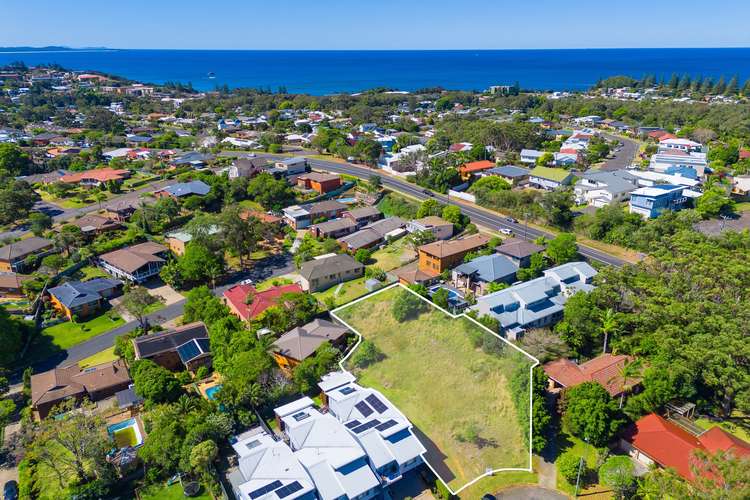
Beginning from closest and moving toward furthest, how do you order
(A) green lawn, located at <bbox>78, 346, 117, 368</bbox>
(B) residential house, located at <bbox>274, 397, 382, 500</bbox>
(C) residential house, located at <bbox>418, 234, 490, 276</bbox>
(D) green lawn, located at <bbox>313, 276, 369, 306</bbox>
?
(B) residential house, located at <bbox>274, 397, 382, 500</bbox> < (A) green lawn, located at <bbox>78, 346, 117, 368</bbox> < (D) green lawn, located at <bbox>313, 276, 369, 306</bbox> < (C) residential house, located at <bbox>418, 234, 490, 276</bbox>

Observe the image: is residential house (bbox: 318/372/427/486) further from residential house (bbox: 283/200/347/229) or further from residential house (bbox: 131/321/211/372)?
residential house (bbox: 283/200/347/229)

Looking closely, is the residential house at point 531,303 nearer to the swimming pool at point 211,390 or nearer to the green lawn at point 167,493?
the swimming pool at point 211,390

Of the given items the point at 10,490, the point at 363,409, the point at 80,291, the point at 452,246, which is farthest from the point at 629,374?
the point at 80,291

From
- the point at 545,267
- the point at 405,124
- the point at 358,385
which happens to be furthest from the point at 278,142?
the point at 358,385

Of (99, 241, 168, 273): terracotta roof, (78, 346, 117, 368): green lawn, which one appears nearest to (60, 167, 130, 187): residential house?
(99, 241, 168, 273): terracotta roof

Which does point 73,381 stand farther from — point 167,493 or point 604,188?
point 604,188

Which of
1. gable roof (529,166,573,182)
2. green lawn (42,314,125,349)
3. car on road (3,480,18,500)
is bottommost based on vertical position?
green lawn (42,314,125,349)

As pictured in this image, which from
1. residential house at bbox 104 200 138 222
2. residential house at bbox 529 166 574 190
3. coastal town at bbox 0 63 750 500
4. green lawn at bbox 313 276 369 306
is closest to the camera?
coastal town at bbox 0 63 750 500
